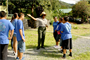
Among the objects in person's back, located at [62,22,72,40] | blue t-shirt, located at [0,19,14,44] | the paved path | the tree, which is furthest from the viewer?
the tree

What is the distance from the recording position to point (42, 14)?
18.6 ft

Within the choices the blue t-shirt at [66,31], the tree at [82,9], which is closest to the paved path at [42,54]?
the blue t-shirt at [66,31]

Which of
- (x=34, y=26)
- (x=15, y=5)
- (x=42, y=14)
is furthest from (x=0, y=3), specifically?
(x=42, y=14)

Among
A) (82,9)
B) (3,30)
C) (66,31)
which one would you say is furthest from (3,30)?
(82,9)

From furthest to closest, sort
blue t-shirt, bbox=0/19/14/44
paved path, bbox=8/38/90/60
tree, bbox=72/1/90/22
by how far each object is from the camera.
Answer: tree, bbox=72/1/90/22
paved path, bbox=8/38/90/60
blue t-shirt, bbox=0/19/14/44

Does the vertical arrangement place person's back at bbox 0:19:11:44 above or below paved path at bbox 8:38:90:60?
above

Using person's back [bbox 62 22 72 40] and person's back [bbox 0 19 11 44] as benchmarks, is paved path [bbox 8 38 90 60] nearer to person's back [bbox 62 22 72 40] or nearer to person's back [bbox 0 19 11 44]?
person's back [bbox 62 22 72 40]

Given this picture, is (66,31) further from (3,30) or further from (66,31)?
(3,30)

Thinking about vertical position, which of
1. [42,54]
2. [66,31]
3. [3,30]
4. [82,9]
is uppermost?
[3,30]

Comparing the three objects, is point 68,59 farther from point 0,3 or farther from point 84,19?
point 84,19

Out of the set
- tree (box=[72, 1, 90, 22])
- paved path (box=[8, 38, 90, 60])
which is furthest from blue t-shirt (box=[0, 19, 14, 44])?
tree (box=[72, 1, 90, 22])

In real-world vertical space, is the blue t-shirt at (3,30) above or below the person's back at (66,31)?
above

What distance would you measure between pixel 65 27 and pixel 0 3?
21.0 metres

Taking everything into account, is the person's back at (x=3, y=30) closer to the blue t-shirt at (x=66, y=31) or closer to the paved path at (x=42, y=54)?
the paved path at (x=42, y=54)
